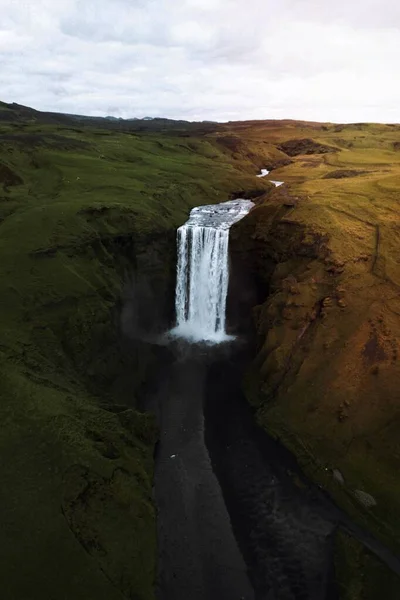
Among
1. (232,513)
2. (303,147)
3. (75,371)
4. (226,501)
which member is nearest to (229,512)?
(232,513)

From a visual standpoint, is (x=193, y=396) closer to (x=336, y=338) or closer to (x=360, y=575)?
(x=336, y=338)

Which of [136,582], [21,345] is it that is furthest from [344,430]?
[21,345]

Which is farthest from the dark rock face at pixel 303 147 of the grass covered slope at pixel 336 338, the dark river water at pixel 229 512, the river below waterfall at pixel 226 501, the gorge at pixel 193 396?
the dark river water at pixel 229 512

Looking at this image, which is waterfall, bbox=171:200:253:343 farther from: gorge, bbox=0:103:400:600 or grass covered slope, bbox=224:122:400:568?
grass covered slope, bbox=224:122:400:568

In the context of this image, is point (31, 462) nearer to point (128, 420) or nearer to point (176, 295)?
point (128, 420)

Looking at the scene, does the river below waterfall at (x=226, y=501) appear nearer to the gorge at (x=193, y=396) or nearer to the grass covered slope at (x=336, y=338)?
the gorge at (x=193, y=396)
